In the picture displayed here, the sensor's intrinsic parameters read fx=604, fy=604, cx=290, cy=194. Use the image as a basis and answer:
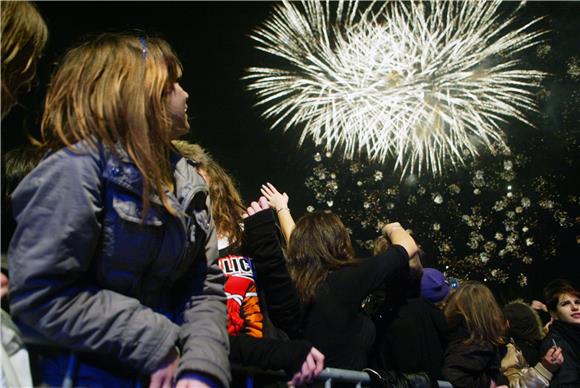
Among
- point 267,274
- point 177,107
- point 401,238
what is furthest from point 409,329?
point 177,107

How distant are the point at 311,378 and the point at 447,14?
32.5 ft

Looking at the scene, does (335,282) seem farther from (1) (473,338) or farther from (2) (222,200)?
(1) (473,338)

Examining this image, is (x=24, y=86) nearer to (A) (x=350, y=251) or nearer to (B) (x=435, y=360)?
(A) (x=350, y=251)

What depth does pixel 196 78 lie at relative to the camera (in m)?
12.8

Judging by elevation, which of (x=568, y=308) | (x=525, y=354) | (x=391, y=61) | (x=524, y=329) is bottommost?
(x=525, y=354)

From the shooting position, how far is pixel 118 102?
5.28 feet

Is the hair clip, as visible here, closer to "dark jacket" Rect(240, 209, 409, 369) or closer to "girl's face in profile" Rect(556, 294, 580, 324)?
"dark jacket" Rect(240, 209, 409, 369)

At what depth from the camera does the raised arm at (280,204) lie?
3283 millimetres

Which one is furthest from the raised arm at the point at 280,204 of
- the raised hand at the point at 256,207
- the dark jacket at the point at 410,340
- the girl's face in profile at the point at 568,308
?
the girl's face in profile at the point at 568,308

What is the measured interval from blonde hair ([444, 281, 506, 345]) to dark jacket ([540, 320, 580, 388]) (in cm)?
88

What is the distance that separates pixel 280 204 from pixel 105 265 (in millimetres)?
1920

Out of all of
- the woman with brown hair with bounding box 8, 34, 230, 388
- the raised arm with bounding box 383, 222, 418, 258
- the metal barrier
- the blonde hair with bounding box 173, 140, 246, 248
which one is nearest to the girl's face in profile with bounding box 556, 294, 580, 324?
the raised arm with bounding box 383, 222, 418, 258

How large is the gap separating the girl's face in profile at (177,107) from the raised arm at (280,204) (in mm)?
1395

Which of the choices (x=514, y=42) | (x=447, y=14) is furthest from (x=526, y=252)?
(x=447, y=14)
